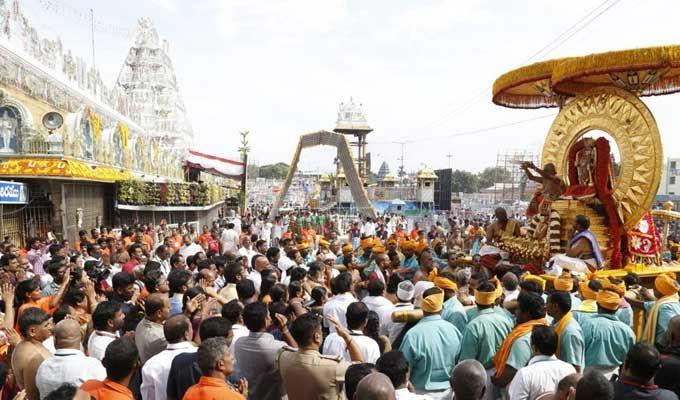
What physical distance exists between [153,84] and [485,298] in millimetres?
44490

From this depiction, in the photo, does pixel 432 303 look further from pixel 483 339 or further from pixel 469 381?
pixel 469 381

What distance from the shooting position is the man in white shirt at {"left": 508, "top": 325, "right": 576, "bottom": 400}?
309 cm

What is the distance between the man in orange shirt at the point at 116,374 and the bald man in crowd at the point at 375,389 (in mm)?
1405

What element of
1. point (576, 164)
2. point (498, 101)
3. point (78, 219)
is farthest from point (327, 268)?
point (78, 219)

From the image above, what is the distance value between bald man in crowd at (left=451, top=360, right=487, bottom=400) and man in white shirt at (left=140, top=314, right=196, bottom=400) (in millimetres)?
1814

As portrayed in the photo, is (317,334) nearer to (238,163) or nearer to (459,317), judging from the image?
(459,317)

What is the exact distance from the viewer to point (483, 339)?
13.3ft

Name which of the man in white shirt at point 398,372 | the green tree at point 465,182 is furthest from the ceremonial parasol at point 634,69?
the green tree at point 465,182

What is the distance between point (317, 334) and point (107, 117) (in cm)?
2291

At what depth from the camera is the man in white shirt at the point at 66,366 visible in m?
3.19

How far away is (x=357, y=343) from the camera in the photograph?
11.9 feet

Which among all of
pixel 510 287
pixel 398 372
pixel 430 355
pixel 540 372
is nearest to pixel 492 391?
pixel 430 355

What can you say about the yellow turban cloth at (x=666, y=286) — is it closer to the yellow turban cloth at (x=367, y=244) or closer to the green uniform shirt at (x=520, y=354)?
the green uniform shirt at (x=520, y=354)

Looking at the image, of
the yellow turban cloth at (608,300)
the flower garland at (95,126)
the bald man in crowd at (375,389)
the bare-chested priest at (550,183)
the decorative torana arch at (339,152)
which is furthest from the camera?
the decorative torana arch at (339,152)
